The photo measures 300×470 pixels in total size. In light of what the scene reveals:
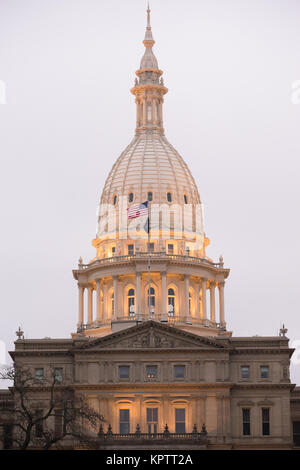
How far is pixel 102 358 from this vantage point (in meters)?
140

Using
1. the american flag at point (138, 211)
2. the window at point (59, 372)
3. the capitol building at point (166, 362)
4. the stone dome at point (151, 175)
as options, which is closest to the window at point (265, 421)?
the capitol building at point (166, 362)

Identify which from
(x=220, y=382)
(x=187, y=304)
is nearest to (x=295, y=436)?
(x=220, y=382)

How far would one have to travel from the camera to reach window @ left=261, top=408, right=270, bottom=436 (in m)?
140

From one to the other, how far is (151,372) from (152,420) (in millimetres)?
5119

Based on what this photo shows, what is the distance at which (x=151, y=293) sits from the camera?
16312cm

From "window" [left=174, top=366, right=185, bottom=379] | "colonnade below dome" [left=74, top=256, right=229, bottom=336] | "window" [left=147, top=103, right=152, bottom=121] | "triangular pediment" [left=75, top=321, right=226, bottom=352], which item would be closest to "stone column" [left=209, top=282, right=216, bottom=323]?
"colonnade below dome" [left=74, top=256, right=229, bottom=336]

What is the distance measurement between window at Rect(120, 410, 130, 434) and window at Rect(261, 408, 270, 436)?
14555mm

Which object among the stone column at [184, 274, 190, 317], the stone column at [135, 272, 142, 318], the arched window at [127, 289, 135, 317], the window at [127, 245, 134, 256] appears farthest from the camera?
the window at [127, 245, 134, 256]

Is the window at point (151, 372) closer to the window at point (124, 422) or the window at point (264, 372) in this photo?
the window at point (124, 422)

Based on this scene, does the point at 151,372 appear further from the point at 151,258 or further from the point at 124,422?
the point at 151,258

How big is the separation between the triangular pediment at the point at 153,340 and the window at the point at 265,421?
827cm

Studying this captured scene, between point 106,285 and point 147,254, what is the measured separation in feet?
22.9

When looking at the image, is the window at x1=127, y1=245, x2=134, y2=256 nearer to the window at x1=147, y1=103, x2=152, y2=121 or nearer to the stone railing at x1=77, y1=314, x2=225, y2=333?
the stone railing at x1=77, y1=314, x2=225, y2=333

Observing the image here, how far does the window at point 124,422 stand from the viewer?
13850cm
